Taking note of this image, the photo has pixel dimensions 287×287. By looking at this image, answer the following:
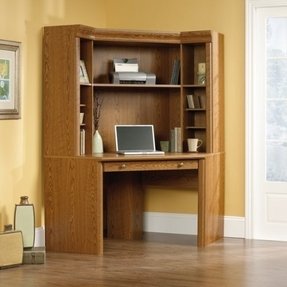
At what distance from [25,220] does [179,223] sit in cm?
180

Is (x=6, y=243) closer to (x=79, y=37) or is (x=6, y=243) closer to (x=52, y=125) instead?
(x=52, y=125)

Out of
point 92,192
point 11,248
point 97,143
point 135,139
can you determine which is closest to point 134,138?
point 135,139

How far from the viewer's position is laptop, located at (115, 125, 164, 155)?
6431 mm

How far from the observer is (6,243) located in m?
5.42

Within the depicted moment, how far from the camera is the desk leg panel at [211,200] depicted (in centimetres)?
625

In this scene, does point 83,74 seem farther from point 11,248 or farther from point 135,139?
point 11,248

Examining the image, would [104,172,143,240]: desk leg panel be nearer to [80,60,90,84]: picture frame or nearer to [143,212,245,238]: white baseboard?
[143,212,245,238]: white baseboard

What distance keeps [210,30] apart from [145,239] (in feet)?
6.42

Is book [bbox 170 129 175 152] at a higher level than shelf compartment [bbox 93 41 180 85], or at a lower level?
lower

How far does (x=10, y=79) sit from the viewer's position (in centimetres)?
Answer: 584

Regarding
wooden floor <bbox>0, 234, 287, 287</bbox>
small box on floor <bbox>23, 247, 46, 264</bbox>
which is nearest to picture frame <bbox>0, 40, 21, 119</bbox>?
small box on floor <bbox>23, 247, 46, 264</bbox>

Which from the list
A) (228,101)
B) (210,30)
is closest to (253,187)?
(228,101)

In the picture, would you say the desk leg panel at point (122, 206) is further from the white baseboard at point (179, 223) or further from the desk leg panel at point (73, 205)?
the desk leg panel at point (73, 205)

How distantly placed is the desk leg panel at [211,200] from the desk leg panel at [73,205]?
0.90 metres
